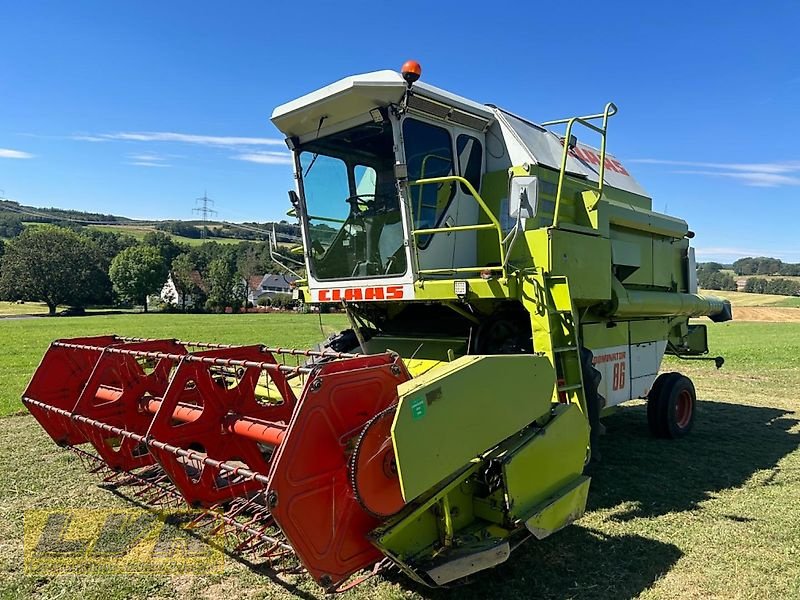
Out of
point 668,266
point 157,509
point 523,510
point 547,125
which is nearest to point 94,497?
point 157,509

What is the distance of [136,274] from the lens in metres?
67.1

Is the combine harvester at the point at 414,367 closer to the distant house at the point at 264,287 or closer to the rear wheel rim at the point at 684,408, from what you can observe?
the rear wheel rim at the point at 684,408

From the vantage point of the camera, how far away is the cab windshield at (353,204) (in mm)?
5113

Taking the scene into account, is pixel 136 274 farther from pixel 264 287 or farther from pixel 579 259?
pixel 579 259

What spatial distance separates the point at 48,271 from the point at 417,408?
233ft

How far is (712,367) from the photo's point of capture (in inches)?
566

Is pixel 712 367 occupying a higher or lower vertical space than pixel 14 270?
lower

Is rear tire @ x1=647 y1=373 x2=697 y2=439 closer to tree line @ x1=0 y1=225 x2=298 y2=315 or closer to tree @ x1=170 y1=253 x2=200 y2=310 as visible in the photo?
tree line @ x1=0 y1=225 x2=298 y2=315

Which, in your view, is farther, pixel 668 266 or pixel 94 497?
pixel 668 266

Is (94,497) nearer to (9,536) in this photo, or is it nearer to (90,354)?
(9,536)

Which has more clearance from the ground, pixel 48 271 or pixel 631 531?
pixel 48 271

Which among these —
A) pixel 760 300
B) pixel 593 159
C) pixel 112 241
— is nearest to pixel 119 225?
pixel 112 241

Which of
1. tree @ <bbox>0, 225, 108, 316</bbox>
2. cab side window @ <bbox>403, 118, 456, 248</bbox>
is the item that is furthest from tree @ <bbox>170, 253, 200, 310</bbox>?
cab side window @ <bbox>403, 118, 456, 248</bbox>

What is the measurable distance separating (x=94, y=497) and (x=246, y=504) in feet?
6.27
